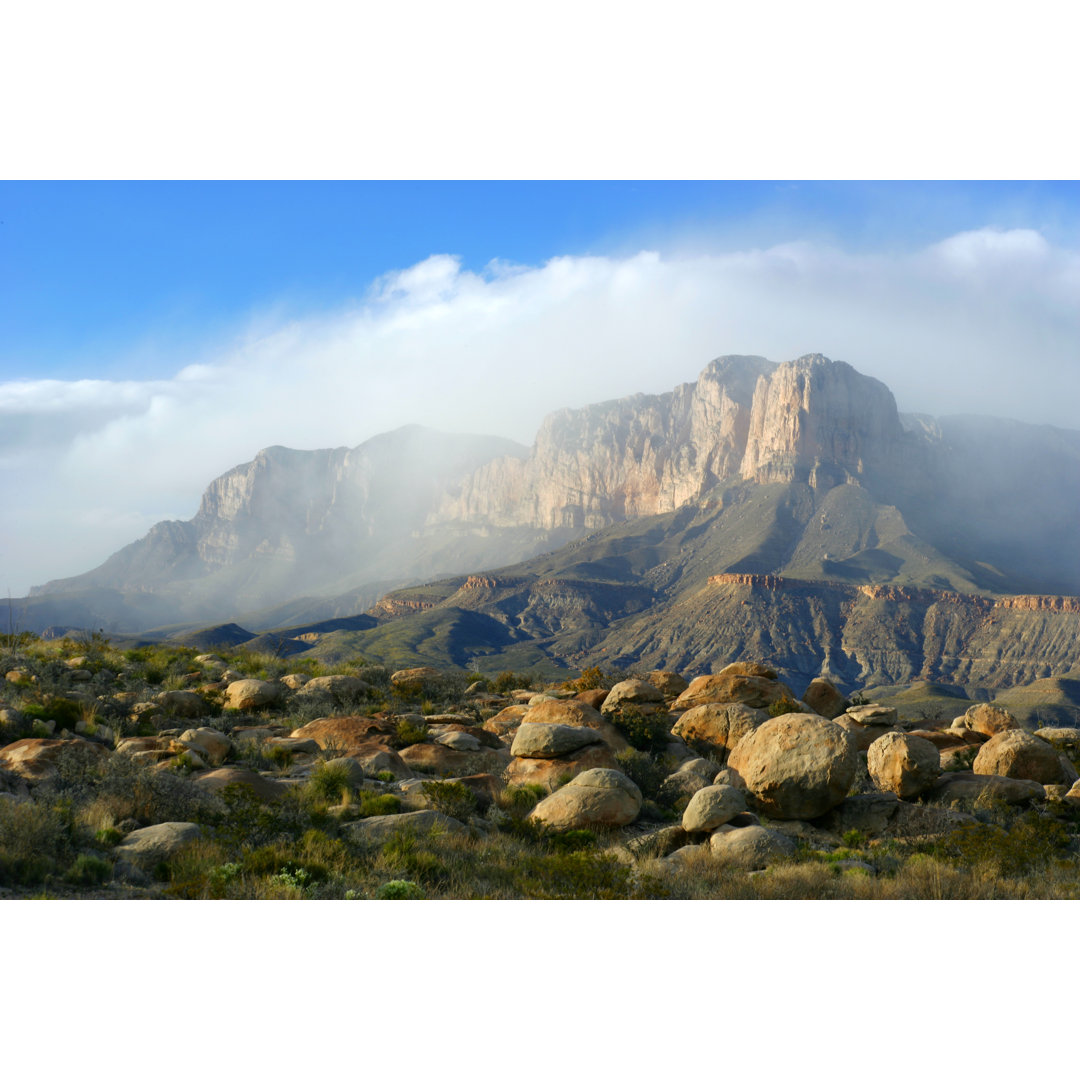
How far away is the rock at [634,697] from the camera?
2209 cm

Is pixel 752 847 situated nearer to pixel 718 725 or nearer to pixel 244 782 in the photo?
pixel 718 725

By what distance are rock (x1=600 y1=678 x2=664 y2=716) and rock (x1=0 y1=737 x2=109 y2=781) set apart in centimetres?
1230

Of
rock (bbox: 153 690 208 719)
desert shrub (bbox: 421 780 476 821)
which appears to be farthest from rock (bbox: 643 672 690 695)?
rock (bbox: 153 690 208 719)

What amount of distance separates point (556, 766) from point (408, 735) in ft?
16.0

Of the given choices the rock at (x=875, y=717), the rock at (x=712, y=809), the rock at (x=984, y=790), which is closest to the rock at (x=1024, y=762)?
the rock at (x=984, y=790)

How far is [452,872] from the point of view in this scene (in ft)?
36.8

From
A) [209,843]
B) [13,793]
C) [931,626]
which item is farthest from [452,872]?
[931,626]

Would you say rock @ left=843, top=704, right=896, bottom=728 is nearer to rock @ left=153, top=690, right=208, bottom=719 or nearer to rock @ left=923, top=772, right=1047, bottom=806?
rock @ left=923, top=772, right=1047, bottom=806

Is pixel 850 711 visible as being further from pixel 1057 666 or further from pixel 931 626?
pixel 931 626

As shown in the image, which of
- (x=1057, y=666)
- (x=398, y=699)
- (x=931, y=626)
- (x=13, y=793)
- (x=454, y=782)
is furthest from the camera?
(x=931, y=626)

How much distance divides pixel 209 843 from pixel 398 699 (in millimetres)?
Result: 16459

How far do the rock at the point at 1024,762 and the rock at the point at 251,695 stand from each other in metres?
19.2

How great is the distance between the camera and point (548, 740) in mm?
17125

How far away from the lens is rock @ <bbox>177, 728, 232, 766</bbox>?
17.7 m
